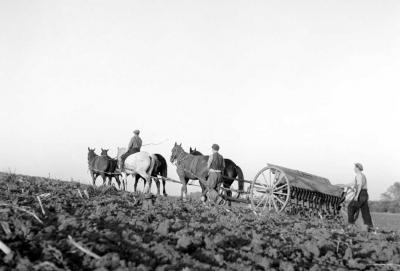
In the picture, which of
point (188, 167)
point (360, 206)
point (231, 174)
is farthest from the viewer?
point (188, 167)

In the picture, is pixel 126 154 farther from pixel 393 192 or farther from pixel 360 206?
pixel 393 192

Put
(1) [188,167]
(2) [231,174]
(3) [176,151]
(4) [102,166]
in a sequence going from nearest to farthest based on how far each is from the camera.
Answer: (2) [231,174], (1) [188,167], (3) [176,151], (4) [102,166]

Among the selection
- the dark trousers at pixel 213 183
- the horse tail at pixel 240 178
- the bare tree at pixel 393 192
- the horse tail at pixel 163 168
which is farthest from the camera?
the bare tree at pixel 393 192

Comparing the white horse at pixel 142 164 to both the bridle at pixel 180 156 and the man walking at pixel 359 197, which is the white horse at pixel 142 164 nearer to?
the bridle at pixel 180 156

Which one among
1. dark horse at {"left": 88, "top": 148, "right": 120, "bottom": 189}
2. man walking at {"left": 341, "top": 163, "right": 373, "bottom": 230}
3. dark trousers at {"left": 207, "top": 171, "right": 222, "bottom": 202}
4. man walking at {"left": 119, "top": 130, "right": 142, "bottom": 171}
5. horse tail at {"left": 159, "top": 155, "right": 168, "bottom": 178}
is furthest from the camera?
dark horse at {"left": 88, "top": 148, "right": 120, "bottom": 189}

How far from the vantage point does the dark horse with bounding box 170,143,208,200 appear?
16.3 m

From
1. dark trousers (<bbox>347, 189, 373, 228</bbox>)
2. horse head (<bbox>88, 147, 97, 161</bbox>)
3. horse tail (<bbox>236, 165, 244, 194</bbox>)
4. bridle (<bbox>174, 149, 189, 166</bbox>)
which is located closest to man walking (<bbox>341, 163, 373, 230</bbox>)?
dark trousers (<bbox>347, 189, 373, 228</bbox>)

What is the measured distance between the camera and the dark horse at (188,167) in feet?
53.4

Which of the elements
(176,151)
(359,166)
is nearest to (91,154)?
(176,151)

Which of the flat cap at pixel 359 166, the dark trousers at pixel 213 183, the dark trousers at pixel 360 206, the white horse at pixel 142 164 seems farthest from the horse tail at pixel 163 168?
the flat cap at pixel 359 166

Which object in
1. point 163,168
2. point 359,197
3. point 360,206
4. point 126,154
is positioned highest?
point 126,154

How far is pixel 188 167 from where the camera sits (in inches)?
675

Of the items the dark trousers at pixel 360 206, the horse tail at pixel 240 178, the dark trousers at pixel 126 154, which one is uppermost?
the dark trousers at pixel 126 154

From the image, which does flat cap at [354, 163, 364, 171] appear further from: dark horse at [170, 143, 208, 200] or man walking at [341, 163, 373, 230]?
dark horse at [170, 143, 208, 200]
